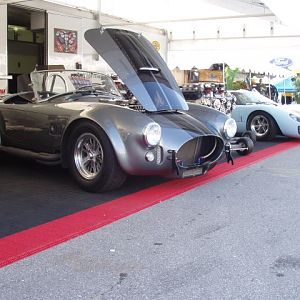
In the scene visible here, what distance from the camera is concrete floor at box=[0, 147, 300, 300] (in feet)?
9.53

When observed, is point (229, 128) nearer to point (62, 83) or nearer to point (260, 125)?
point (62, 83)

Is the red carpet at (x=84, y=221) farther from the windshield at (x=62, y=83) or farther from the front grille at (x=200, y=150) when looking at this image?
the windshield at (x=62, y=83)

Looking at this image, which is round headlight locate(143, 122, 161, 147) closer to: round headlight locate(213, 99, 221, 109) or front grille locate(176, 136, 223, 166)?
front grille locate(176, 136, 223, 166)

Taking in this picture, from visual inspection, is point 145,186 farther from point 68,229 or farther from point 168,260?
point 168,260

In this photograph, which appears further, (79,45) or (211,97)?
(79,45)

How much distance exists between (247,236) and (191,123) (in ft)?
6.28

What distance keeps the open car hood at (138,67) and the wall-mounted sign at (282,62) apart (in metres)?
14.7

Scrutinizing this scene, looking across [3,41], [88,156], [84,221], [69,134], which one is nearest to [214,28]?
[3,41]

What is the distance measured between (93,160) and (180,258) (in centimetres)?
210

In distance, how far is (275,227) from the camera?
4.21 metres

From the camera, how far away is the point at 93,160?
525cm

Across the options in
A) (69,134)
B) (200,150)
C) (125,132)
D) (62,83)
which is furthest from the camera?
(62,83)

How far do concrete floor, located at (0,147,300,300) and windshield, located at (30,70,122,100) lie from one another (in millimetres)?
2268

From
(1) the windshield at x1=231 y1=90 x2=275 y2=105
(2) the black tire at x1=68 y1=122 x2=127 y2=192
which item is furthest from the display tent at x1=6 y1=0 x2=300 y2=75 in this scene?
(2) the black tire at x1=68 y1=122 x2=127 y2=192
